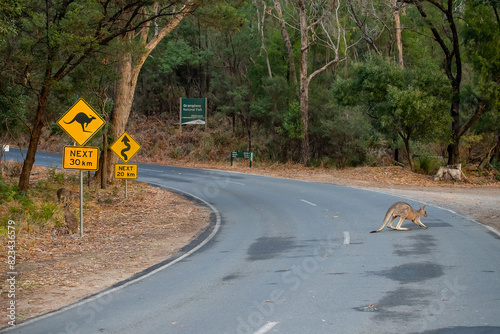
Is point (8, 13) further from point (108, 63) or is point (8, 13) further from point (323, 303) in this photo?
point (323, 303)

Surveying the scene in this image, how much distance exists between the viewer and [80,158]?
560 inches

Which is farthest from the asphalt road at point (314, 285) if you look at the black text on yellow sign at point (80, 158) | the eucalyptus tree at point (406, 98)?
the eucalyptus tree at point (406, 98)

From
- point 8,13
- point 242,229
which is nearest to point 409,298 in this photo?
point 242,229

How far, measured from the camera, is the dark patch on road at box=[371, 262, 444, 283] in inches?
364

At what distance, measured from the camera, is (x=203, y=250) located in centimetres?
1273

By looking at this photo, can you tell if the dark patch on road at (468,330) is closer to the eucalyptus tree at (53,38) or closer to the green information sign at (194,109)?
the eucalyptus tree at (53,38)

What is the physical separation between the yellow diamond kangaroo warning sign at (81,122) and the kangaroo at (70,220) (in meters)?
2.02

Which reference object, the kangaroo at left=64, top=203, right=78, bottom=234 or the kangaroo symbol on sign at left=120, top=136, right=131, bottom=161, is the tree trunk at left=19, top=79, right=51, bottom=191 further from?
the kangaroo at left=64, top=203, right=78, bottom=234

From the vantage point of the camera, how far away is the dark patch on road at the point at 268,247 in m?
11.7

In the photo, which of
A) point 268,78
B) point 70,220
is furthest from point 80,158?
point 268,78

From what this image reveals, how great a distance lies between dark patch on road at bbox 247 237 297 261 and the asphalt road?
0.02m

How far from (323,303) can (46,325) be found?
3.73 meters

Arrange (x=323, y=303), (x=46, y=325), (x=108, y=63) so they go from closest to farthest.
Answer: (x=46, y=325)
(x=323, y=303)
(x=108, y=63)

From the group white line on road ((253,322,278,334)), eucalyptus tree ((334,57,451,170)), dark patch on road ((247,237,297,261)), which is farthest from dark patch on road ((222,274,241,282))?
eucalyptus tree ((334,57,451,170))
